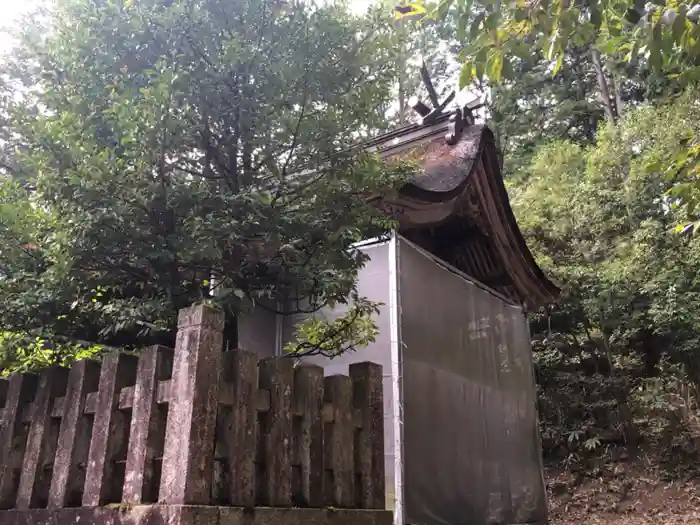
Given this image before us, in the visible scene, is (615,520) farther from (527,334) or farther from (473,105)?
(473,105)

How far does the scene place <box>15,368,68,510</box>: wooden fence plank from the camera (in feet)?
8.67

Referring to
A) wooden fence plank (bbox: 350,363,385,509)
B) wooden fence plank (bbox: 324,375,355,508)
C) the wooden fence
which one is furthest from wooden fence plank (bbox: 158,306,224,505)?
wooden fence plank (bbox: 350,363,385,509)

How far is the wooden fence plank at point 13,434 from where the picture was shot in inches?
109

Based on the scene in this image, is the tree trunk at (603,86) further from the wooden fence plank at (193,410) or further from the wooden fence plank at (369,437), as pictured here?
the wooden fence plank at (193,410)

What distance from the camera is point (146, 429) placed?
229 centimetres

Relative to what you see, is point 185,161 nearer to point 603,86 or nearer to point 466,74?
point 466,74

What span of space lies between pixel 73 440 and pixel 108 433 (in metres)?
0.25

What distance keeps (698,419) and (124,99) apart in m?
11.8

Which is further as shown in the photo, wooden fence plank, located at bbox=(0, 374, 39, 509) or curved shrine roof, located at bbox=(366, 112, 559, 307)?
curved shrine roof, located at bbox=(366, 112, 559, 307)

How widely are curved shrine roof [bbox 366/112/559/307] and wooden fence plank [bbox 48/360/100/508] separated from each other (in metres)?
3.08

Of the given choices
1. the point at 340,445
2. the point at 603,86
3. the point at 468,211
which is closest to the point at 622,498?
the point at 468,211

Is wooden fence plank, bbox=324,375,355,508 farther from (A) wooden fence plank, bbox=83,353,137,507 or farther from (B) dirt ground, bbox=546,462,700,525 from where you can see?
(B) dirt ground, bbox=546,462,700,525

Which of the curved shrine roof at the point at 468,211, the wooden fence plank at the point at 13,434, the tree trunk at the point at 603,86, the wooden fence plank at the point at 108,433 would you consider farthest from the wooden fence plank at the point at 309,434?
the tree trunk at the point at 603,86

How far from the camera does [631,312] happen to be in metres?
11.5
